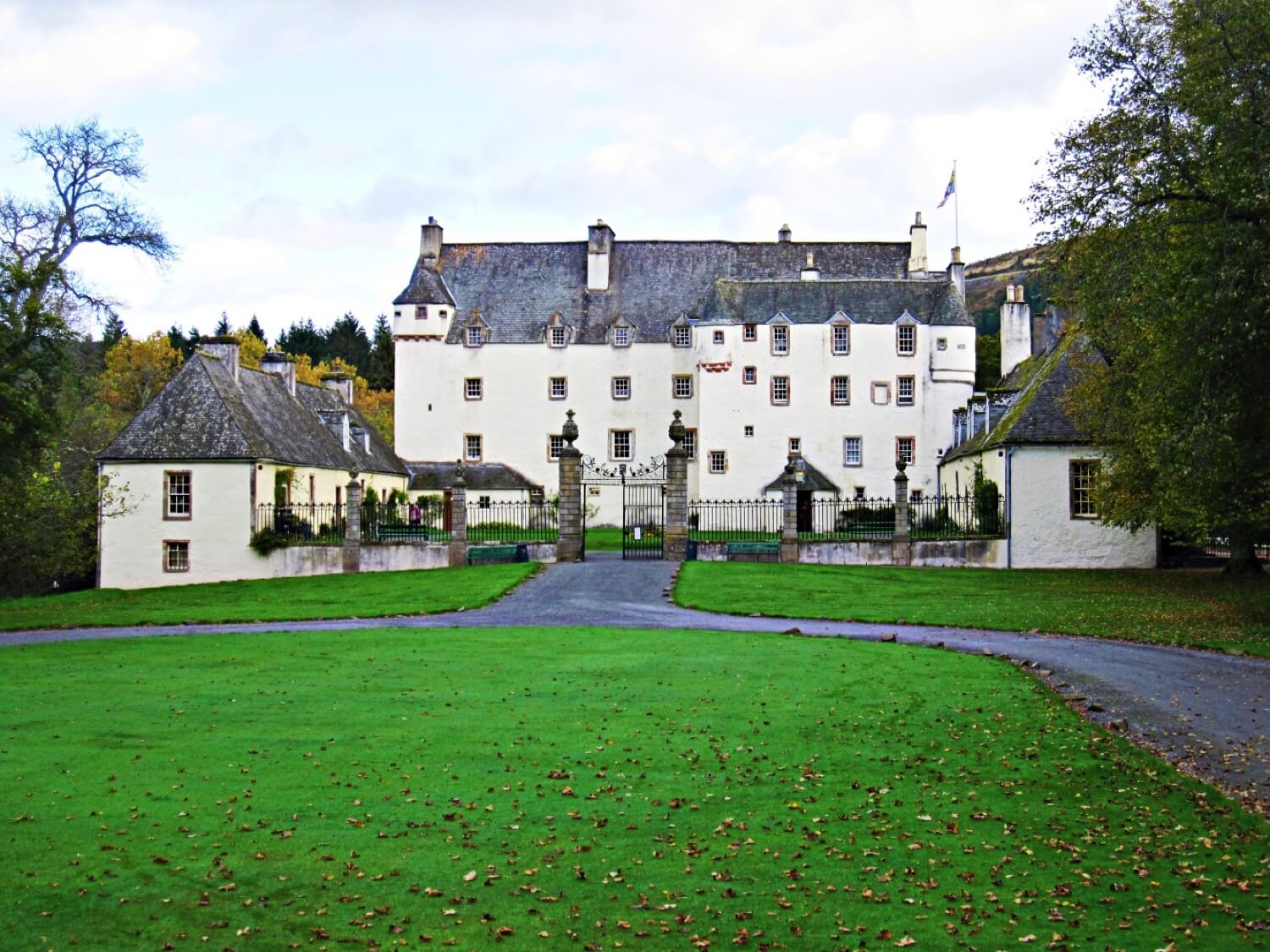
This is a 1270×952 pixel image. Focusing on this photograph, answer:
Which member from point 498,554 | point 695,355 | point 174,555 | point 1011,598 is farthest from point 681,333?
point 1011,598

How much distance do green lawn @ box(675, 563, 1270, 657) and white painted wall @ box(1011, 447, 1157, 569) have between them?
1602 millimetres

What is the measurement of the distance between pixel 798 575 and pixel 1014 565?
9.22 m

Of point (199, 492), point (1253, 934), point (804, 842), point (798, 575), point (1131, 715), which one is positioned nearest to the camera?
point (1253, 934)

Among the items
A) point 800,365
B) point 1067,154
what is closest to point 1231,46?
point 1067,154

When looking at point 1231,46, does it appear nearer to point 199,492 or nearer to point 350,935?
point 350,935

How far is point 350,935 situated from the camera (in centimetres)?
769

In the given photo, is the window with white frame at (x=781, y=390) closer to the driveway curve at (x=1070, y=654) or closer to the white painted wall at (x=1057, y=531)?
the white painted wall at (x=1057, y=531)

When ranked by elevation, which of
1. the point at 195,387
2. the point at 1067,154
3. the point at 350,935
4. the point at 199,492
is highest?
the point at 1067,154

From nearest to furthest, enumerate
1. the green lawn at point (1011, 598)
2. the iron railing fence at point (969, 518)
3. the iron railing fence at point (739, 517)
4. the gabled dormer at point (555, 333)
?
the green lawn at point (1011, 598) → the iron railing fence at point (969, 518) → the iron railing fence at point (739, 517) → the gabled dormer at point (555, 333)

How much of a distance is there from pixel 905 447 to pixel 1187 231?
37.8 m

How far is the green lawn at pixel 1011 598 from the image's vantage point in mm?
24469

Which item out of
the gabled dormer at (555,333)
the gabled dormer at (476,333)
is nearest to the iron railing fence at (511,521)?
the gabled dormer at (476,333)

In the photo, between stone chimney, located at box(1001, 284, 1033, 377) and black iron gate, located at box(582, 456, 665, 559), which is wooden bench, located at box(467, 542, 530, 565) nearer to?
black iron gate, located at box(582, 456, 665, 559)

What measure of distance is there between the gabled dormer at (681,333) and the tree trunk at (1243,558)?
33.8 m
